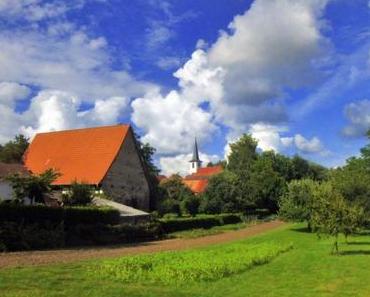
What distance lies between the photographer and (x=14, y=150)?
2429 inches

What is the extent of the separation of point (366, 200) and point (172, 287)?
37217 millimetres

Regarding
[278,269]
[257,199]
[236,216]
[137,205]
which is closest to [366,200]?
[236,216]

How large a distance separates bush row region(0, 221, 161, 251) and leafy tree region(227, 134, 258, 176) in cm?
5264

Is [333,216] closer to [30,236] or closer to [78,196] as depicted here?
[30,236]

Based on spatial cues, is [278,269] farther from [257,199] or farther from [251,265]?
[257,199]

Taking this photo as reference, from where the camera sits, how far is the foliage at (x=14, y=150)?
197 feet

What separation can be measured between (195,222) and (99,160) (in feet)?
36.6

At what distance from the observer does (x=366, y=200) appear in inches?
1922

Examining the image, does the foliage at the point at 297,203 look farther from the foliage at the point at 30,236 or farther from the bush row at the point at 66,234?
the foliage at the point at 30,236

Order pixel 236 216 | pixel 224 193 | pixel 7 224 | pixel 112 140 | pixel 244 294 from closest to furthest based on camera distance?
1. pixel 244 294
2. pixel 7 224
3. pixel 112 140
4. pixel 236 216
5. pixel 224 193

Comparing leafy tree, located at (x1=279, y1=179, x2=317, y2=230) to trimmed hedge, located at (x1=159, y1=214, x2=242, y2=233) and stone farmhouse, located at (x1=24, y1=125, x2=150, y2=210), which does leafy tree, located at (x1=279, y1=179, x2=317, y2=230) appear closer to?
trimmed hedge, located at (x1=159, y1=214, x2=242, y2=233)

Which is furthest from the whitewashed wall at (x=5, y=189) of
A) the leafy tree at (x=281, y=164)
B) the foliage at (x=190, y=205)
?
the leafy tree at (x=281, y=164)

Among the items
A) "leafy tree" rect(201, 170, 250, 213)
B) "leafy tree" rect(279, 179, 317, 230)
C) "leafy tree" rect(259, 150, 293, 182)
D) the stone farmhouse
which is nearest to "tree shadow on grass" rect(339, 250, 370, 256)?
"leafy tree" rect(279, 179, 317, 230)

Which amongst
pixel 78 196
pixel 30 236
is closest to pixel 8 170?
pixel 78 196
